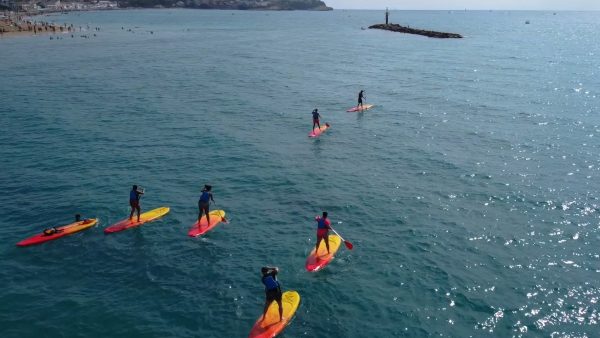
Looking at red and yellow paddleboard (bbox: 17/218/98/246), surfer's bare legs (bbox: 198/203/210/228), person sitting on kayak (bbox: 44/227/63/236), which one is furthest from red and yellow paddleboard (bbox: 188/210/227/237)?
person sitting on kayak (bbox: 44/227/63/236)

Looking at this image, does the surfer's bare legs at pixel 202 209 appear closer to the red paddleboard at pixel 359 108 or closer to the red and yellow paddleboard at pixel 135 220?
the red and yellow paddleboard at pixel 135 220

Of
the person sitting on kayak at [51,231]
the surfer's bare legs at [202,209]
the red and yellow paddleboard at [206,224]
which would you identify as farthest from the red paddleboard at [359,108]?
the person sitting on kayak at [51,231]

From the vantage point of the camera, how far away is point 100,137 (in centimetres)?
4478

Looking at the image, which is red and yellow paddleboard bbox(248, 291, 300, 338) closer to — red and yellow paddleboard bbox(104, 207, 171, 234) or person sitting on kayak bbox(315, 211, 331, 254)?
person sitting on kayak bbox(315, 211, 331, 254)

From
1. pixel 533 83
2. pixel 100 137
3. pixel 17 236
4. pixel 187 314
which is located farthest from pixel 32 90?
pixel 533 83

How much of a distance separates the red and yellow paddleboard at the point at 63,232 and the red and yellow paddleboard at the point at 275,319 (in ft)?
44.4

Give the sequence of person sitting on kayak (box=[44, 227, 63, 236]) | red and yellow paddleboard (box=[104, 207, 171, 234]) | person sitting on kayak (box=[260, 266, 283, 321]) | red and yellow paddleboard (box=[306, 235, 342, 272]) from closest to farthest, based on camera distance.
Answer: person sitting on kayak (box=[260, 266, 283, 321])
red and yellow paddleboard (box=[306, 235, 342, 272])
person sitting on kayak (box=[44, 227, 63, 236])
red and yellow paddleboard (box=[104, 207, 171, 234])

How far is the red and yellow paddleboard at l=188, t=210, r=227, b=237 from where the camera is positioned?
26.9 metres

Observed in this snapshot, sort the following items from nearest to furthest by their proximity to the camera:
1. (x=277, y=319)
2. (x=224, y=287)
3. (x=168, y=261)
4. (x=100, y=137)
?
(x=277, y=319) → (x=224, y=287) → (x=168, y=261) → (x=100, y=137)

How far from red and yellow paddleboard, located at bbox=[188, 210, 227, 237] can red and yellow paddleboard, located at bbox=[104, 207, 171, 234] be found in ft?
9.48

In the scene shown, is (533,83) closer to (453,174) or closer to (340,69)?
(340,69)

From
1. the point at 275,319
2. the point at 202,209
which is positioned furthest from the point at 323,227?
the point at 202,209

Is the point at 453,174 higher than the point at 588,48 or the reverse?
the reverse

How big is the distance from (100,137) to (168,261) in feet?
82.8
